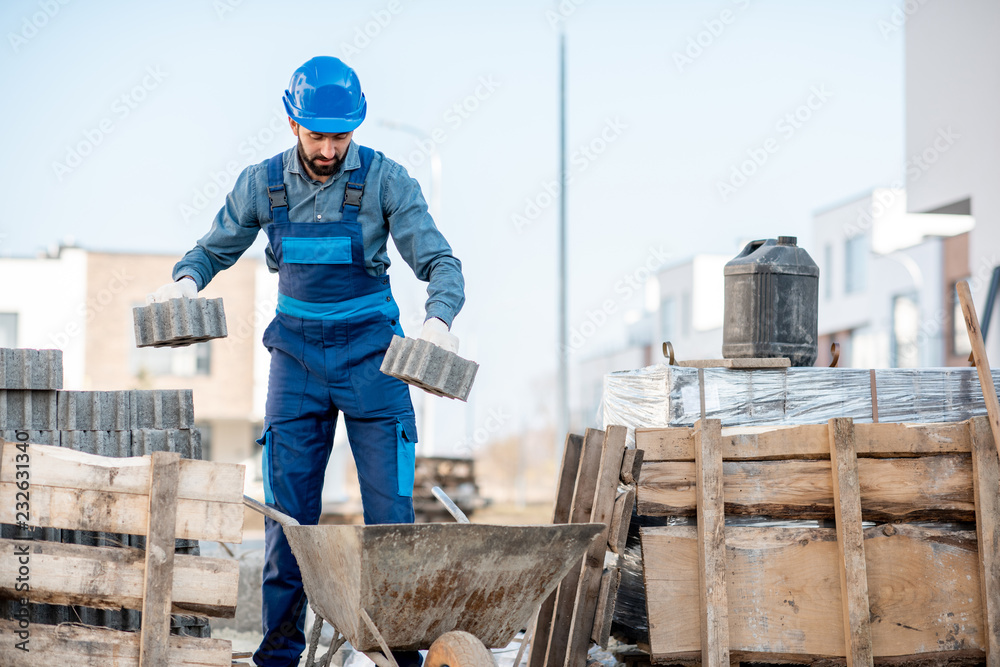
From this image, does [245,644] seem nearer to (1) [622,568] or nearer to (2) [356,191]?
(1) [622,568]

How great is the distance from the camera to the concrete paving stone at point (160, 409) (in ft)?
13.5

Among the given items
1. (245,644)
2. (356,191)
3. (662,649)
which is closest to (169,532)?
(356,191)

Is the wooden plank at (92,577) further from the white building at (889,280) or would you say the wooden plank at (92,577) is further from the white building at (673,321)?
the white building at (673,321)

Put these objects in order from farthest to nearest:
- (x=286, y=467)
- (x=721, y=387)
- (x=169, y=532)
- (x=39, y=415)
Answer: (x=721, y=387) → (x=286, y=467) → (x=39, y=415) → (x=169, y=532)

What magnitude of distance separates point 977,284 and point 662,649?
11.4 meters

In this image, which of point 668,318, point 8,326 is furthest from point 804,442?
point 668,318

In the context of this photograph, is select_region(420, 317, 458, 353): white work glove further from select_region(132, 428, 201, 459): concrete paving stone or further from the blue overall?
select_region(132, 428, 201, 459): concrete paving stone

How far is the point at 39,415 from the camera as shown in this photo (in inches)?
154

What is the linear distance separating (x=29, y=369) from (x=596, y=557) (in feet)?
8.33

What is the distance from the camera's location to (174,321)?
377cm

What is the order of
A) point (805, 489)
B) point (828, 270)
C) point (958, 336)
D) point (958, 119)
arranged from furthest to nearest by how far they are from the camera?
point (828, 270) → point (958, 336) → point (958, 119) → point (805, 489)

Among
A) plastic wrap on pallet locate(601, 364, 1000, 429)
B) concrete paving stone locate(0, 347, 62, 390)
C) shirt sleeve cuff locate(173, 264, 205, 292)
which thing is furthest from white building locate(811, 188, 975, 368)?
concrete paving stone locate(0, 347, 62, 390)

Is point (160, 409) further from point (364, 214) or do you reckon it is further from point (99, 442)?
point (364, 214)

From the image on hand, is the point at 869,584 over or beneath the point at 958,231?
beneath
